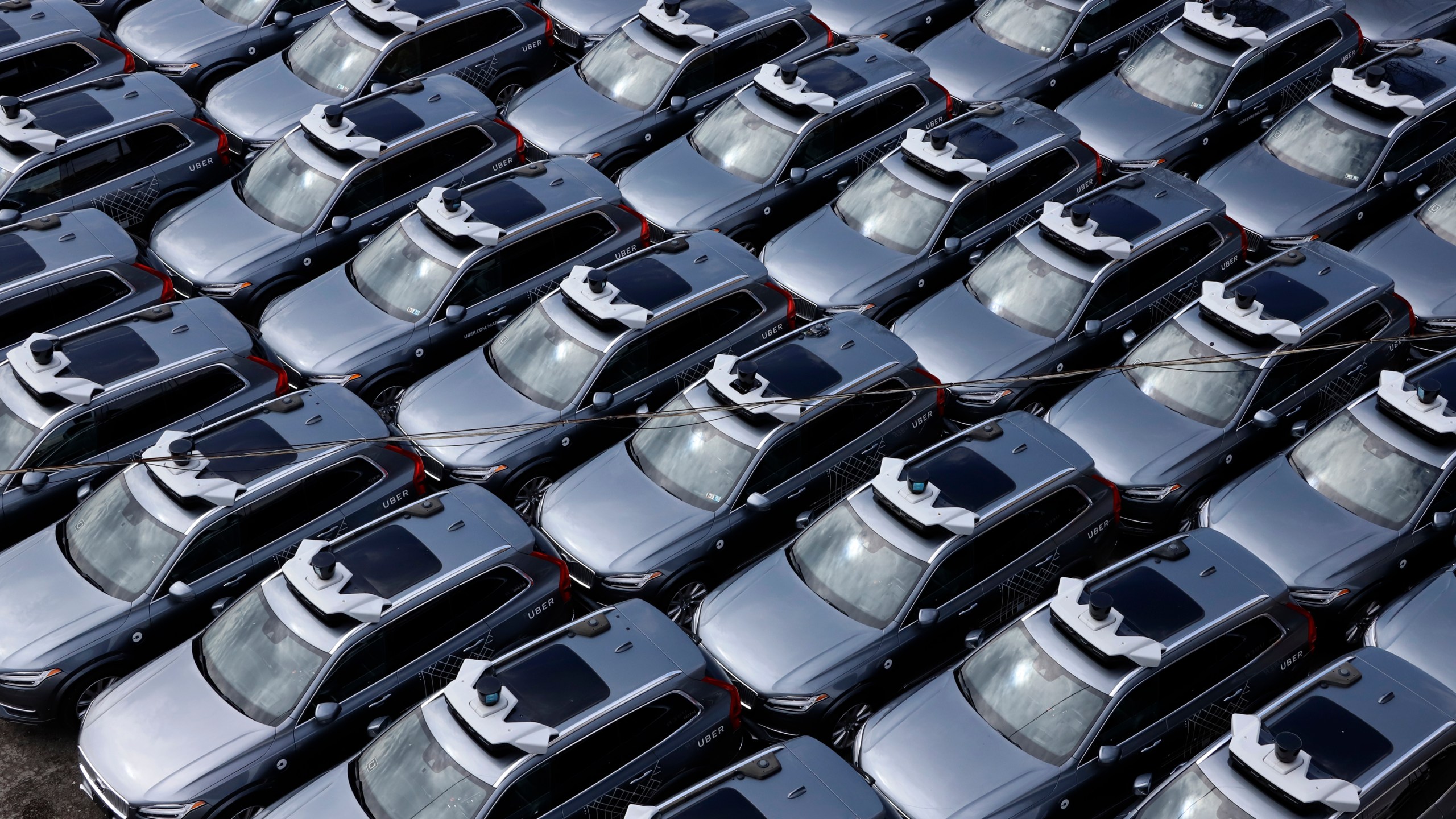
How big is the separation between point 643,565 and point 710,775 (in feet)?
7.12

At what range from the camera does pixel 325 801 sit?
10445mm

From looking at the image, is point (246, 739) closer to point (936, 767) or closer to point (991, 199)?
point (936, 767)

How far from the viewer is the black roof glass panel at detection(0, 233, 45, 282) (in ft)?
47.5

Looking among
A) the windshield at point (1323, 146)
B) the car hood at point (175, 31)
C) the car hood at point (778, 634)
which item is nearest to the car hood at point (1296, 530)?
the car hood at point (778, 634)

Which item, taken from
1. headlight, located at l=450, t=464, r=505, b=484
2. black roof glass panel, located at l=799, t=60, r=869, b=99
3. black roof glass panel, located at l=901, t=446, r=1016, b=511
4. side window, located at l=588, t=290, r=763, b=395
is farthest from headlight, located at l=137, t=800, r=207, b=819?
black roof glass panel, located at l=799, t=60, r=869, b=99

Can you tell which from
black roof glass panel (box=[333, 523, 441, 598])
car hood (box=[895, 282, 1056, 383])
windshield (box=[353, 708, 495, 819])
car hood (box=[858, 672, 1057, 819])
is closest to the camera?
windshield (box=[353, 708, 495, 819])

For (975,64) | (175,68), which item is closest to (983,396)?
(975,64)

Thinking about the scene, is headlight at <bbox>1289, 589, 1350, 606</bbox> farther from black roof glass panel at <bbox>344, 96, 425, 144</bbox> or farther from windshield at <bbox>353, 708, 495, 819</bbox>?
black roof glass panel at <bbox>344, 96, 425, 144</bbox>

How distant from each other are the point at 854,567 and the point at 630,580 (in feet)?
6.18

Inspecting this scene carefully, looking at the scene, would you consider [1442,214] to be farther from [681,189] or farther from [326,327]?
[326,327]

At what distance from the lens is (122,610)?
11.9 m

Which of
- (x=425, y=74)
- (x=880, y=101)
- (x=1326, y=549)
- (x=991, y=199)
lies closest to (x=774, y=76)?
(x=880, y=101)

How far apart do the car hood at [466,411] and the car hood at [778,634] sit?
2697 millimetres

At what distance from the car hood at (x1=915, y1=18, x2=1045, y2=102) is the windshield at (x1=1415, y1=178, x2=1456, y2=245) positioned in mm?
4746
